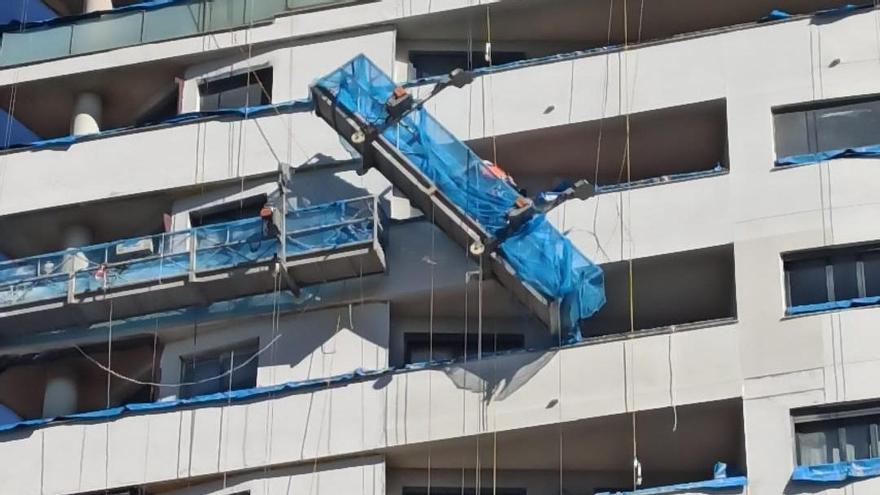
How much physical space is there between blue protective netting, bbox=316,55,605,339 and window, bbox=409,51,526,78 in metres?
3.44

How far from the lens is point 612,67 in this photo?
40.4 m

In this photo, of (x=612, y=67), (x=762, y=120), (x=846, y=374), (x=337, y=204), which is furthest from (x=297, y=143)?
(x=846, y=374)

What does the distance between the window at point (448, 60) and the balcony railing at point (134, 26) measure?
1900mm

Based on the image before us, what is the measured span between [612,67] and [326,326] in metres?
7.00

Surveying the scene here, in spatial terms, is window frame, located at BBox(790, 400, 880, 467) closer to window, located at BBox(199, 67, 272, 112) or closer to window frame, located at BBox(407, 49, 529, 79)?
window frame, located at BBox(407, 49, 529, 79)

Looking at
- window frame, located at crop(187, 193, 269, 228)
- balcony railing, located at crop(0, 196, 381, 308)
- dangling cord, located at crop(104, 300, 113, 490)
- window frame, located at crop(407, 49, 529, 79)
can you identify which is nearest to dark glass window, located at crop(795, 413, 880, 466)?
balcony railing, located at crop(0, 196, 381, 308)

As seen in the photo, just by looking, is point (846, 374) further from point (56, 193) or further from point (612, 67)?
point (56, 193)

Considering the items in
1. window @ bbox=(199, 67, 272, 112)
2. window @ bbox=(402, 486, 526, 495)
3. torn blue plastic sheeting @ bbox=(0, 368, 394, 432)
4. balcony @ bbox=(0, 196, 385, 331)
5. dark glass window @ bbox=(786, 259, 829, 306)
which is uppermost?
window @ bbox=(199, 67, 272, 112)

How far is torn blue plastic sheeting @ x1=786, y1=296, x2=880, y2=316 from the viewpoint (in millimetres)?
36406

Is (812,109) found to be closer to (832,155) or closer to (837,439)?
(832,155)

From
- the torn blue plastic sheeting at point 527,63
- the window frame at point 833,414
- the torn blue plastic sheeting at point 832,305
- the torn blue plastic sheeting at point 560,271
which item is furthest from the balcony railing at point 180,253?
the window frame at point 833,414

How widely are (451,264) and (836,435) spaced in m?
7.68

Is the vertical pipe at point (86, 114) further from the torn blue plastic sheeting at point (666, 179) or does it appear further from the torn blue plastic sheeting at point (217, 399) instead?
the torn blue plastic sheeting at point (666, 179)

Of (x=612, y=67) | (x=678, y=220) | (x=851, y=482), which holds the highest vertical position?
(x=612, y=67)
